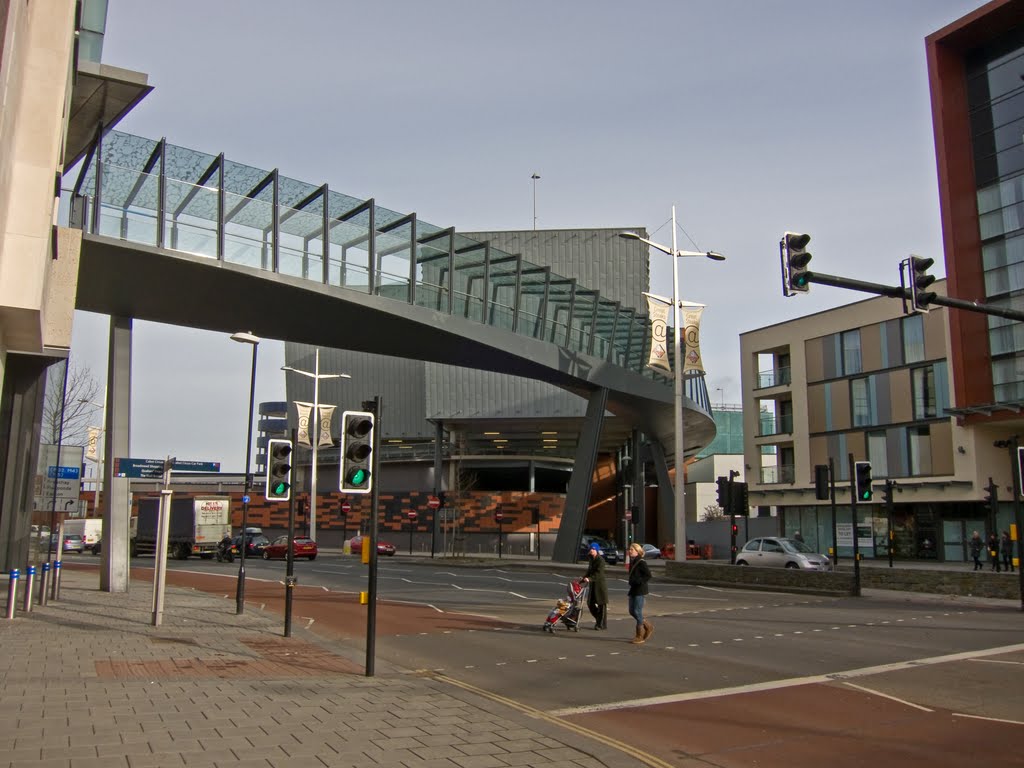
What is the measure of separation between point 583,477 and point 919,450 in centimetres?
2088

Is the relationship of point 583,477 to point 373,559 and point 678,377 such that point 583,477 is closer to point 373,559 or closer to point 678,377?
point 678,377

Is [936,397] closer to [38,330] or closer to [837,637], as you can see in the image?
[837,637]

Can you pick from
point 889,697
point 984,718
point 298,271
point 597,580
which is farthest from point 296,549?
point 984,718

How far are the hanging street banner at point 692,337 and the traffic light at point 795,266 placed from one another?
20514 mm

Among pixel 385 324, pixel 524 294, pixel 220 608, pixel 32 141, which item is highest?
pixel 524 294

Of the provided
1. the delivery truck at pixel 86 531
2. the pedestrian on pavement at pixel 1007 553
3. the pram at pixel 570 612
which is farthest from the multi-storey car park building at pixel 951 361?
the delivery truck at pixel 86 531

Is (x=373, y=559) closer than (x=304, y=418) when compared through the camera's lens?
Yes

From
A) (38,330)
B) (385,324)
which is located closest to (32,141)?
(38,330)

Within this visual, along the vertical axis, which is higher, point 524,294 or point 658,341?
point 524,294

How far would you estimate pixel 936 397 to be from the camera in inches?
1895

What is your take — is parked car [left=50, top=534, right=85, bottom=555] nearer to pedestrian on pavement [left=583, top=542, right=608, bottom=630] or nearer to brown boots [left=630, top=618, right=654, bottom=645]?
pedestrian on pavement [left=583, top=542, right=608, bottom=630]

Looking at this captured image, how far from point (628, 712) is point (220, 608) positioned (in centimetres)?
Answer: 1428

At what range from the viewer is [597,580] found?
16984mm

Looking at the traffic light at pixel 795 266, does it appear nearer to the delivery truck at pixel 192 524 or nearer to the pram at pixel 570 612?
the pram at pixel 570 612
